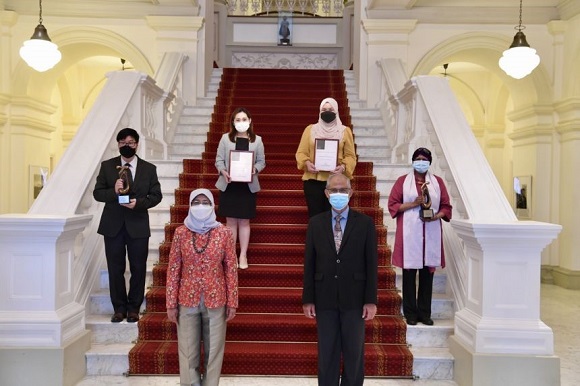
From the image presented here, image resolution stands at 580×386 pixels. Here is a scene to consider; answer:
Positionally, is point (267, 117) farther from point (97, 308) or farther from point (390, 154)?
point (97, 308)

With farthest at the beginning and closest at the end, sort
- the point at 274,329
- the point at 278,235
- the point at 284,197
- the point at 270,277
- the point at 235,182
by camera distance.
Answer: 1. the point at 284,197
2. the point at 278,235
3. the point at 270,277
4. the point at 235,182
5. the point at 274,329

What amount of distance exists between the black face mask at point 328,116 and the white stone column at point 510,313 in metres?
1.68

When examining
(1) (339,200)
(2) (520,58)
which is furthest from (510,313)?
(2) (520,58)

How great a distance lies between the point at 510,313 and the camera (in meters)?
4.27

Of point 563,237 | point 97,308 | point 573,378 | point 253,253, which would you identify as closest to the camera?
point 573,378

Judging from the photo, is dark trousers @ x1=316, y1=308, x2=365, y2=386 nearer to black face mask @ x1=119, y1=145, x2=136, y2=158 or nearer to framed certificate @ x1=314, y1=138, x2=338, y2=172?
framed certificate @ x1=314, y1=138, x2=338, y2=172

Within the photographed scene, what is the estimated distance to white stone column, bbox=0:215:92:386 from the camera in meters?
4.18

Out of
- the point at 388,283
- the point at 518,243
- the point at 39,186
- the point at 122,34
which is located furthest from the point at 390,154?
the point at 39,186

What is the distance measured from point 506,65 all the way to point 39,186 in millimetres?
8769

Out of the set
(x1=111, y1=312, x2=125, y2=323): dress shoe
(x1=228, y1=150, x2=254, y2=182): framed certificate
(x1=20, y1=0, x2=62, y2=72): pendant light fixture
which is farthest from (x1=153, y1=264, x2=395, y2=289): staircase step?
(x1=20, y1=0, x2=62, y2=72): pendant light fixture

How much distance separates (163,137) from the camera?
8.03 metres

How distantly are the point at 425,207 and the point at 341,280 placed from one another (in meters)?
1.36

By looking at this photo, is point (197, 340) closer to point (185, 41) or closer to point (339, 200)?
point (339, 200)

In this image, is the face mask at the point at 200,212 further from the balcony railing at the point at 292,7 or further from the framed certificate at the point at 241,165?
the balcony railing at the point at 292,7
